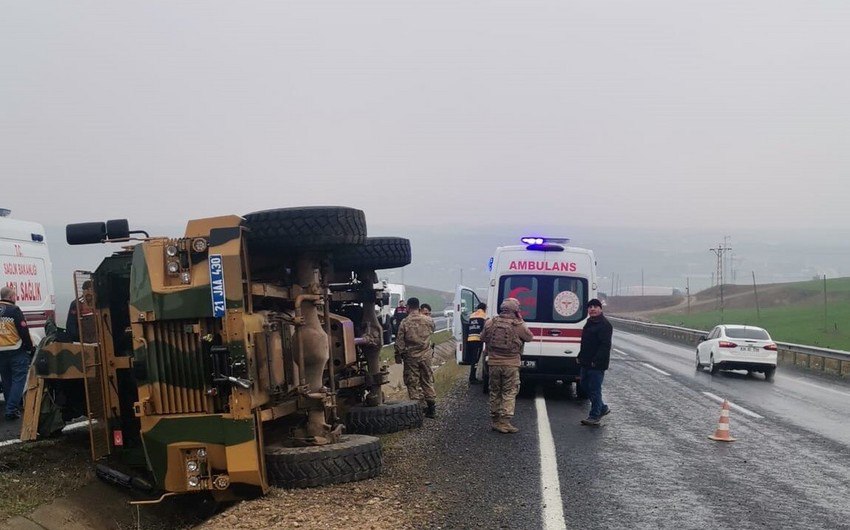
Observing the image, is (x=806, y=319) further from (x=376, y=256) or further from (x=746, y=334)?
(x=376, y=256)

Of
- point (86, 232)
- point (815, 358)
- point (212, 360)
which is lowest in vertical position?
point (815, 358)

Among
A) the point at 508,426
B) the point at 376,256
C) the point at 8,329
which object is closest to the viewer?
the point at 376,256

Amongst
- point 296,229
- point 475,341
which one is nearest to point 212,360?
point 296,229

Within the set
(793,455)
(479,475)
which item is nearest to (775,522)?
(479,475)

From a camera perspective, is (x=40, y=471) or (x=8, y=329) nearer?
(x=40, y=471)

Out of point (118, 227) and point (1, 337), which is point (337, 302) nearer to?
point (118, 227)

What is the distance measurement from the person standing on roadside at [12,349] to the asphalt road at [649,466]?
19.1 feet

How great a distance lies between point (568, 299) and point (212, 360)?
9.19 meters

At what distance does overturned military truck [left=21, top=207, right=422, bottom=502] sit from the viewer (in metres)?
6.17

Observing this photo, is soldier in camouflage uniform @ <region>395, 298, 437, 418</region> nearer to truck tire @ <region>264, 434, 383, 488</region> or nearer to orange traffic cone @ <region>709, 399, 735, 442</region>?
orange traffic cone @ <region>709, 399, 735, 442</region>

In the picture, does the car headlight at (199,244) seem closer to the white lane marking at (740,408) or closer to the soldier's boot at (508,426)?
the soldier's boot at (508,426)

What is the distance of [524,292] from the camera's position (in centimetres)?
1438

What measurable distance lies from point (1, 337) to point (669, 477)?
335 inches

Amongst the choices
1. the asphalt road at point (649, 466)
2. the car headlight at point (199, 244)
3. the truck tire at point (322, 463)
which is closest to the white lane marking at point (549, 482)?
the asphalt road at point (649, 466)
